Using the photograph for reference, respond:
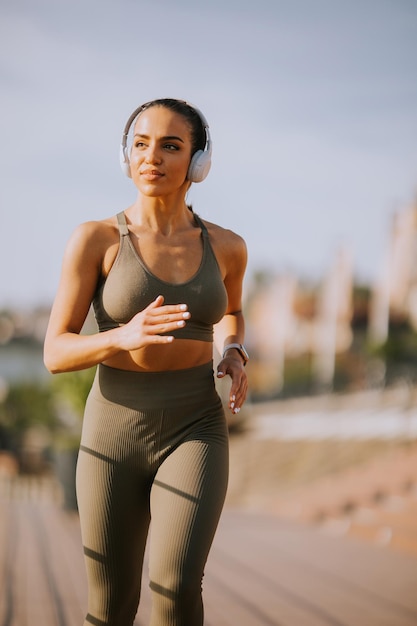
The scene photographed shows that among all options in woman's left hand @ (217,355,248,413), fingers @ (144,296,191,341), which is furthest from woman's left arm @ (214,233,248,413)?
fingers @ (144,296,191,341)

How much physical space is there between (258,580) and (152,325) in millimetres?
3992

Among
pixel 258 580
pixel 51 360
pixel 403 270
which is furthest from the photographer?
pixel 403 270

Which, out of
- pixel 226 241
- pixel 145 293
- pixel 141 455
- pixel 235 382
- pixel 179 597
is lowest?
pixel 179 597

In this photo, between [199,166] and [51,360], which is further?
[199,166]

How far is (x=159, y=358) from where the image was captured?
1.87m

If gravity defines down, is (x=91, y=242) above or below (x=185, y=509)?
above

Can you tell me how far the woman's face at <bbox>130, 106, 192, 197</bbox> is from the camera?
1903mm

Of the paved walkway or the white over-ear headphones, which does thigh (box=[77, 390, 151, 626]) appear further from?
the paved walkway

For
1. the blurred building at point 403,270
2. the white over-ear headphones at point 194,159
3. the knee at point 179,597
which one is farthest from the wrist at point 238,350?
the blurred building at point 403,270

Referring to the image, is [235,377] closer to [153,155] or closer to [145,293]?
[145,293]

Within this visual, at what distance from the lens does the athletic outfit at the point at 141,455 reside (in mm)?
1784

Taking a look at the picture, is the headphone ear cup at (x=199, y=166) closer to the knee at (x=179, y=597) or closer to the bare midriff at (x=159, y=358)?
the bare midriff at (x=159, y=358)

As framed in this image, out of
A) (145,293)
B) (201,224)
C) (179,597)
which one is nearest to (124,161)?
(201,224)

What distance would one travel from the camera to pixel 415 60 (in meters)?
19.8
